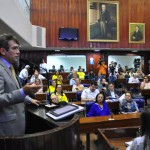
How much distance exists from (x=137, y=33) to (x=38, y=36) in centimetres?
758

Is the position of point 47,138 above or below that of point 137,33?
below

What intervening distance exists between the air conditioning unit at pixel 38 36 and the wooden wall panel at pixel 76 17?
103cm

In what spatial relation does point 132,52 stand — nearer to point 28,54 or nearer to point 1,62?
point 28,54

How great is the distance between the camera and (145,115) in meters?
2.15

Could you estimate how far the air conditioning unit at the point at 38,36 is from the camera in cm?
1285

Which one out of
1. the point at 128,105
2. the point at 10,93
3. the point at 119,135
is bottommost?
the point at 128,105

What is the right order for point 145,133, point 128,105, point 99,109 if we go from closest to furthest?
point 145,133
point 99,109
point 128,105

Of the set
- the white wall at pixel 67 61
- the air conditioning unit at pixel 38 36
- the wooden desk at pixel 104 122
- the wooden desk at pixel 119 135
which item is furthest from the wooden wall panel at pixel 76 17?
the wooden desk at pixel 119 135

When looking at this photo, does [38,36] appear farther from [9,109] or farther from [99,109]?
[9,109]

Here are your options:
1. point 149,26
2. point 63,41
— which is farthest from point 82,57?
point 149,26

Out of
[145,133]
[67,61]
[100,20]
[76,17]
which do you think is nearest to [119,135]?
[145,133]

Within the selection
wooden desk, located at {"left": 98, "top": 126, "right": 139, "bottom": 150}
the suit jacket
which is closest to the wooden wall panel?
wooden desk, located at {"left": 98, "top": 126, "right": 139, "bottom": 150}

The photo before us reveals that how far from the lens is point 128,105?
19.0ft

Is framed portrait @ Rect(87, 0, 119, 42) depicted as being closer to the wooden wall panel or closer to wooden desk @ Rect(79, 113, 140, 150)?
the wooden wall panel
